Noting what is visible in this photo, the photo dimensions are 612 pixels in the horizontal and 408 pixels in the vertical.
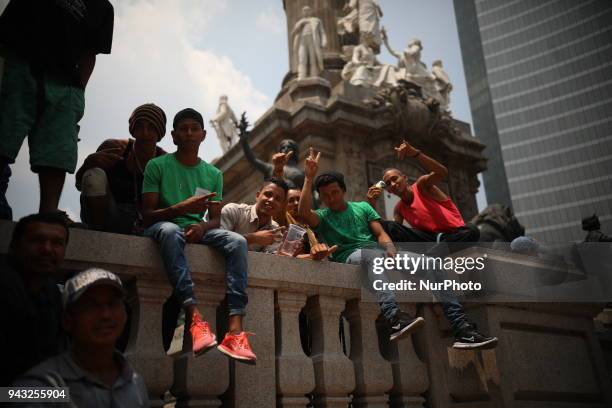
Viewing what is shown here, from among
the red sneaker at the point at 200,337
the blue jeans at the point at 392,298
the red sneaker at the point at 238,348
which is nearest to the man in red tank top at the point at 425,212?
the blue jeans at the point at 392,298

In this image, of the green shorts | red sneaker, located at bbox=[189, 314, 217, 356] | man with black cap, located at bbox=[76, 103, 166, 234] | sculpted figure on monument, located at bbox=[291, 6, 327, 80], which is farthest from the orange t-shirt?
sculpted figure on monument, located at bbox=[291, 6, 327, 80]

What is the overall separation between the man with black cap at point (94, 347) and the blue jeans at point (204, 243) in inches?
29.5

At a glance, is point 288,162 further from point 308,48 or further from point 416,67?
point 416,67

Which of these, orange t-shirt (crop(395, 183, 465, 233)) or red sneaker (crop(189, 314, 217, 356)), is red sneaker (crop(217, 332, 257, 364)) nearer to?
red sneaker (crop(189, 314, 217, 356))

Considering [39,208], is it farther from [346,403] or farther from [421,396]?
[421,396]

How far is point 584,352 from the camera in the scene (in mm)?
4973

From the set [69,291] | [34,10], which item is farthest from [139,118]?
[69,291]

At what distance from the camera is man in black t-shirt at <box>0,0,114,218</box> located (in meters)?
3.38

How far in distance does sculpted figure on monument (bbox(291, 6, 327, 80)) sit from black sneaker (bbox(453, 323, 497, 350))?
1133 cm

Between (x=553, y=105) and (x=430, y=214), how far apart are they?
7718cm

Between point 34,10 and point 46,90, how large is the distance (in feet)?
1.98

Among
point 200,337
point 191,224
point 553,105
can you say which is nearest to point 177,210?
point 191,224

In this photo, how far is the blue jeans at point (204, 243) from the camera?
3.09 metres

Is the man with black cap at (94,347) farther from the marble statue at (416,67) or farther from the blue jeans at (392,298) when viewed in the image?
the marble statue at (416,67)
